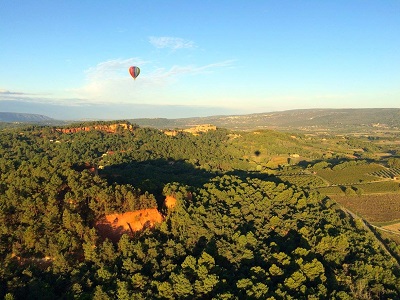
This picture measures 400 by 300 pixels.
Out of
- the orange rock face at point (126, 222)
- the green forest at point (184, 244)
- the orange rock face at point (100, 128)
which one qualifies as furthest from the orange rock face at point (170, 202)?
the orange rock face at point (100, 128)

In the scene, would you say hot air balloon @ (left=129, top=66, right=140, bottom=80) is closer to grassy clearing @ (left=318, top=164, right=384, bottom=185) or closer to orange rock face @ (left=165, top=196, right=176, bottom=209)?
orange rock face @ (left=165, top=196, right=176, bottom=209)

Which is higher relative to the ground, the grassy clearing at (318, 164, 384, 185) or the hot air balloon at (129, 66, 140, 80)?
the hot air balloon at (129, 66, 140, 80)

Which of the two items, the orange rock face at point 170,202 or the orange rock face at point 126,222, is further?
the orange rock face at point 170,202

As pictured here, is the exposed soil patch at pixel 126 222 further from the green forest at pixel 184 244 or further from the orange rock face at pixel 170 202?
the orange rock face at pixel 170 202

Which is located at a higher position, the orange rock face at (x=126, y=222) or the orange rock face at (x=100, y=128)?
the orange rock face at (x=100, y=128)

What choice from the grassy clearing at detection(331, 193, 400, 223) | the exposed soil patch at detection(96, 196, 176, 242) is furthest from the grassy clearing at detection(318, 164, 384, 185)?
the exposed soil patch at detection(96, 196, 176, 242)

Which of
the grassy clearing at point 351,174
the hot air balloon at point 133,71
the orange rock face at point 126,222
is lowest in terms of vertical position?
→ the grassy clearing at point 351,174

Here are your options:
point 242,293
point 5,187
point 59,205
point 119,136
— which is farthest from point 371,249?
point 119,136

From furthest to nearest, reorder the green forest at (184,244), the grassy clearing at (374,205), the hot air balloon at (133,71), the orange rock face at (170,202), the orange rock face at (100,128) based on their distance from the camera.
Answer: the orange rock face at (100,128)
the hot air balloon at (133,71)
the grassy clearing at (374,205)
the orange rock face at (170,202)
the green forest at (184,244)

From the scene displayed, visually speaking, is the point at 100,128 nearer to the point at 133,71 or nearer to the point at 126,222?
the point at 133,71

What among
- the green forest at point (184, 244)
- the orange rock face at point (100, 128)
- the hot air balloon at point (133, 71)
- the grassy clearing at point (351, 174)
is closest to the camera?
the green forest at point (184, 244)

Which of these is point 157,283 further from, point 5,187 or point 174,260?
point 5,187
